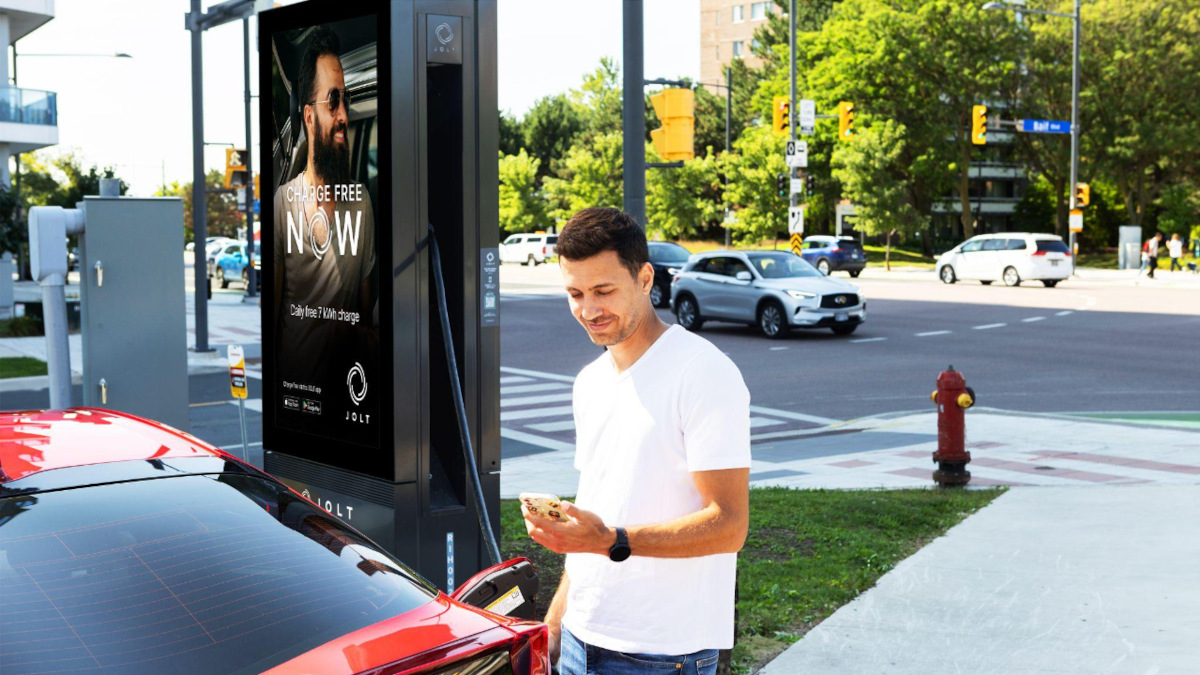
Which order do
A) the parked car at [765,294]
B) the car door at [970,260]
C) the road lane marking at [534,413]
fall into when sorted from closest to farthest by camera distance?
the road lane marking at [534,413], the parked car at [765,294], the car door at [970,260]

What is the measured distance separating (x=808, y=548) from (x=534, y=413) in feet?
24.0

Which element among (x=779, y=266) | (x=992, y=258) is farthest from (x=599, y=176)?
(x=779, y=266)

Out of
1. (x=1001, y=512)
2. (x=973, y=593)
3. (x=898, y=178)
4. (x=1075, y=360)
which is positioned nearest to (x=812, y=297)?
(x=1075, y=360)

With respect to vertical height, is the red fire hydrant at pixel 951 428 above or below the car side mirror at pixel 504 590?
below

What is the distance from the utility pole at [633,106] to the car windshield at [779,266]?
14.9m

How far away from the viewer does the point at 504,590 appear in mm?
3270

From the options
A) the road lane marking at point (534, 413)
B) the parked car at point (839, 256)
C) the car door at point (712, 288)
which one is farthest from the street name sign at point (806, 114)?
the road lane marking at point (534, 413)

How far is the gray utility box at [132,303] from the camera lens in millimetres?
8000

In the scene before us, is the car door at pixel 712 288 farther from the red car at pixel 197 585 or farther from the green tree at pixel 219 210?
the green tree at pixel 219 210

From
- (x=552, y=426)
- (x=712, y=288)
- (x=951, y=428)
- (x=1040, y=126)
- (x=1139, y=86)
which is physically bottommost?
(x=552, y=426)

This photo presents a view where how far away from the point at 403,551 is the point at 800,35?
2701 inches

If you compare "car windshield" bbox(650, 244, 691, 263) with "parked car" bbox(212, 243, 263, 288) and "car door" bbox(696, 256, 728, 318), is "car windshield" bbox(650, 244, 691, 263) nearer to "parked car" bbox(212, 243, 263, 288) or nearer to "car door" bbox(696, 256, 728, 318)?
"car door" bbox(696, 256, 728, 318)

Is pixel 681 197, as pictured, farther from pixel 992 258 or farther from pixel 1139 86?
pixel 992 258

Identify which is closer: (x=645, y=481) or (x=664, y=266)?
(x=645, y=481)
